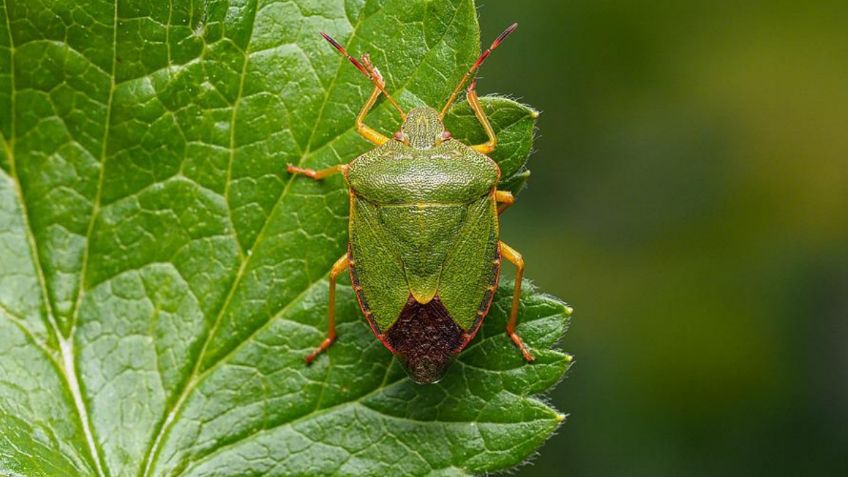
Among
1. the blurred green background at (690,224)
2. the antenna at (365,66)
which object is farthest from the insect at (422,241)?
the blurred green background at (690,224)

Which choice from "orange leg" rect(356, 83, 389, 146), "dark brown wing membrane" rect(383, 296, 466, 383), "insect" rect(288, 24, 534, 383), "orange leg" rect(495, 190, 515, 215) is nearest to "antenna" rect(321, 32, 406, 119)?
"orange leg" rect(356, 83, 389, 146)

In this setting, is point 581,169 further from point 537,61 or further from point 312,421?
point 312,421

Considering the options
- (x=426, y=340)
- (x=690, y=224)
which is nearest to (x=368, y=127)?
(x=426, y=340)

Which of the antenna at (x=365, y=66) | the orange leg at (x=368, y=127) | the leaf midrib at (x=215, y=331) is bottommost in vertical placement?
the leaf midrib at (x=215, y=331)

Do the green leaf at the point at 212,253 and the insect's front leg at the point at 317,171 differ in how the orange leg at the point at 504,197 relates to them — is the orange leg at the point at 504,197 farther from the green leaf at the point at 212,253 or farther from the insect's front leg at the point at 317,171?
the insect's front leg at the point at 317,171

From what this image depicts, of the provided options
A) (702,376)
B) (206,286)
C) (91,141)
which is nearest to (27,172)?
(91,141)

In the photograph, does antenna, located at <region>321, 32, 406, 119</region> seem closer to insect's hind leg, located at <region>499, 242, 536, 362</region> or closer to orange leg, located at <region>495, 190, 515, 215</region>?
orange leg, located at <region>495, 190, 515, 215</region>

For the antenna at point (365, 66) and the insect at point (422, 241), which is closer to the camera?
the antenna at point (365, 66)
